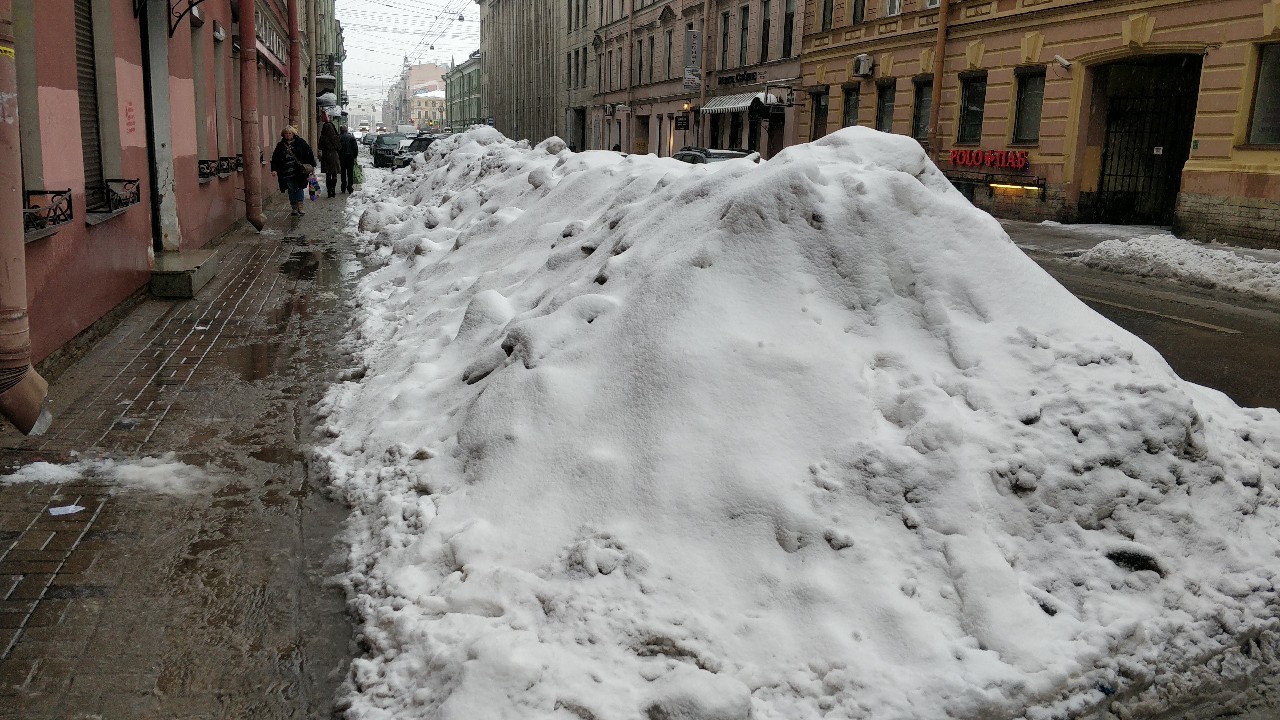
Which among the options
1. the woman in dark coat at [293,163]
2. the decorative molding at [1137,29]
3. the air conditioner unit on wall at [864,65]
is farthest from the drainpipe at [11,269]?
the air conditioner unit on wall at [864,65]

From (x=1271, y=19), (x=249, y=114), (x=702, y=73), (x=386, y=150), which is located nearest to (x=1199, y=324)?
(x=1271, y=19)

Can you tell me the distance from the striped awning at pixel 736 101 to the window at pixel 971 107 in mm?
8747

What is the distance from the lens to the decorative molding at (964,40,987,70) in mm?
21703

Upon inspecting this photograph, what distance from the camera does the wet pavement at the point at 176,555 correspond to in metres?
2.94

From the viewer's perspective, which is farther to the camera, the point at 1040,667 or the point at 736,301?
the point at 736,301

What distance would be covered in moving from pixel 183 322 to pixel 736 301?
582 centimetres

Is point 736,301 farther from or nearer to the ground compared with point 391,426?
farther from the ground

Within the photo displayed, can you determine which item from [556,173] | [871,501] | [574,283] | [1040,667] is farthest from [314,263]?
[1040,667]

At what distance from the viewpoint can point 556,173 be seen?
10.3 metres

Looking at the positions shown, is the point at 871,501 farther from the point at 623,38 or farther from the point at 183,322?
the point at 623,38

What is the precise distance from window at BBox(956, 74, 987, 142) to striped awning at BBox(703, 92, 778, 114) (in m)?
8.75

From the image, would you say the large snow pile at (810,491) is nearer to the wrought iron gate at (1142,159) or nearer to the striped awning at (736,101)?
the wrought iron gate at (1142,159)

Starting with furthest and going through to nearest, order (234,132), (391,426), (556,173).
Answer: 1. (234,132)
2. (556,173)
3. (391,426)

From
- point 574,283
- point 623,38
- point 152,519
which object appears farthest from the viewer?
point 623,38
